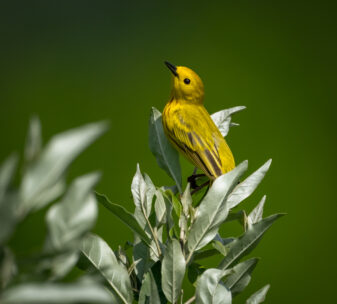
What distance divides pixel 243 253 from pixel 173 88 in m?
0.84

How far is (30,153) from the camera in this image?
0.23 m

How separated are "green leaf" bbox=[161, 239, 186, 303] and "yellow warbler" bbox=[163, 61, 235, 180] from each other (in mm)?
424

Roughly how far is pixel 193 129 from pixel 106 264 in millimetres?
614

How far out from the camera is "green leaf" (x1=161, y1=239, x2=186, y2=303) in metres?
0.45

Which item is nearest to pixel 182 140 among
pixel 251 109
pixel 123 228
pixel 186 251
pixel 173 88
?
pixel 173 88

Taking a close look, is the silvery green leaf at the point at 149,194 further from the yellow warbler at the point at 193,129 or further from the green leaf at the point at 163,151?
the yellow warbler at the point at 193,129

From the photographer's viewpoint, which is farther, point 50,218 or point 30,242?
point 30,242

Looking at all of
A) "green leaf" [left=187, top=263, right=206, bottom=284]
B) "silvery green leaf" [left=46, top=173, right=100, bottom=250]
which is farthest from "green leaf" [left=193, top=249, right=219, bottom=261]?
"silvery green leaf" [left=46, top=173, right=100, bottom=250]

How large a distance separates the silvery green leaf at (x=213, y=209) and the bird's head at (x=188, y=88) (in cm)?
76

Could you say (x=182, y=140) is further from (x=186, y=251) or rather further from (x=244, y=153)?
(x=244, y=153)

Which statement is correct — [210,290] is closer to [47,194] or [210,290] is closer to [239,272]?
[239,272]

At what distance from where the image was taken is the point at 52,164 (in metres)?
0.23

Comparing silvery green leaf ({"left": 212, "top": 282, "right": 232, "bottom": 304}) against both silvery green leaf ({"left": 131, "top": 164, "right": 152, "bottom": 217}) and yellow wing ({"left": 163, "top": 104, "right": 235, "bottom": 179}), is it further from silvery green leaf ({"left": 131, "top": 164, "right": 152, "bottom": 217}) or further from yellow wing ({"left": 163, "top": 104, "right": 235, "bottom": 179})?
yellow wing ({"left": 163, "top": 104, "right": 235, "bottom": 179})

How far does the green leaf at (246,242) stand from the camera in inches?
18.3
